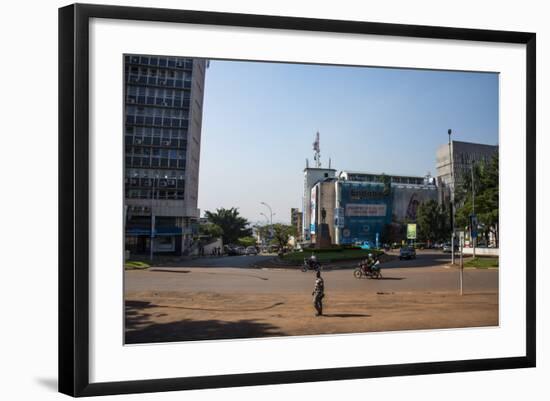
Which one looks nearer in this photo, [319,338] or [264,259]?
[319,338]

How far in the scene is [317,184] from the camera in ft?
22.6

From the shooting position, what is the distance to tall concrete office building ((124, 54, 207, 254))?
18.7ft

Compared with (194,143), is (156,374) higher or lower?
lower

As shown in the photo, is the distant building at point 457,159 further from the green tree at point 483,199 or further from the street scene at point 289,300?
the street scene at point 289,300

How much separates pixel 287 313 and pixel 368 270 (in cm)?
181

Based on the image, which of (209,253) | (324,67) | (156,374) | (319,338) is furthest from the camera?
(209,253)

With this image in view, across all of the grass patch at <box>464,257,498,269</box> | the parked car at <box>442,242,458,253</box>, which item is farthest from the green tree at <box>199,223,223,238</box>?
the grass patch at <box>464,257,498,269</box>

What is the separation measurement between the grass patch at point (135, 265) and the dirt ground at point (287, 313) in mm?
358

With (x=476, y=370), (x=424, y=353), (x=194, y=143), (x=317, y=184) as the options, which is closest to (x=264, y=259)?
(x=317, y=184)

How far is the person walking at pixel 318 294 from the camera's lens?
6559mm

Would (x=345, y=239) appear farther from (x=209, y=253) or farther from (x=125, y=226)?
(x=125, y=226)

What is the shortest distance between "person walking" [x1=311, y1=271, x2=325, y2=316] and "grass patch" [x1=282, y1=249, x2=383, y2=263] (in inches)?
21.2

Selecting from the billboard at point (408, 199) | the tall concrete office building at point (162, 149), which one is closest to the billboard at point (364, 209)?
the billboard at point (408, 199)

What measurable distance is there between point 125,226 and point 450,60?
17.2 feet
